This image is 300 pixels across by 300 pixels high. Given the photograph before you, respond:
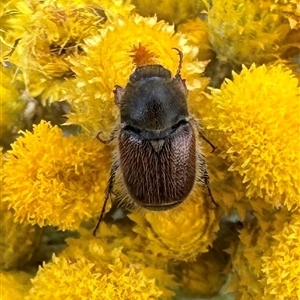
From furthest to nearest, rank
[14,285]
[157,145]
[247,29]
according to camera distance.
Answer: [14,285], [247,29], [157,145]

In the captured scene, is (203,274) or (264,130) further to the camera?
(203,274)

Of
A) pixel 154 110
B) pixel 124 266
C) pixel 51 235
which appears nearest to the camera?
pixel 154 110

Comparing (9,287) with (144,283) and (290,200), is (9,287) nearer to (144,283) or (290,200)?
(144,283)

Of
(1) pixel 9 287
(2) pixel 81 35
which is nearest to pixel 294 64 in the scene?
(2) pixel 81 35

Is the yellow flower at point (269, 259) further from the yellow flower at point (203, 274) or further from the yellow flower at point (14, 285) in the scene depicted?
the yellow flower at point (14, 285)

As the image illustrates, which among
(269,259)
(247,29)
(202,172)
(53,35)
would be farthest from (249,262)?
(53,35)

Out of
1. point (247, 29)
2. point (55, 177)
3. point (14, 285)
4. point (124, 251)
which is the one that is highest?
point (247, 29)

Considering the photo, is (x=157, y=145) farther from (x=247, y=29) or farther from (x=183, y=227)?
(x=247, y=29)
